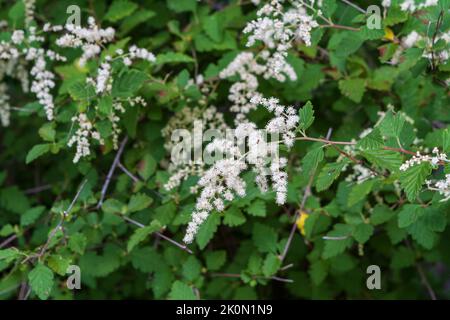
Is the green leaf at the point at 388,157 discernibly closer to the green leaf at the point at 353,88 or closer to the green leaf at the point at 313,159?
the green leaf at the point at 313,159

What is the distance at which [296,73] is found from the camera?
2.54 metres

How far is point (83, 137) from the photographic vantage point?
7.12ft

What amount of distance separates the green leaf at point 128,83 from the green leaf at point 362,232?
3.35 feet

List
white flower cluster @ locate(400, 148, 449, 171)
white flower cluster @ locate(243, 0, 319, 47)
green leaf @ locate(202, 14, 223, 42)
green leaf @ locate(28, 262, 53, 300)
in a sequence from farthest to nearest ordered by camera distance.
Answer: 1. green leaf @ locate(202, 14, 223, 42)
2. white flower cluster @ locate(243, 0, 319, 47)
3. green leaf @ locate(28, 262, 53, 300)
4. white flower cluster @ locate(400, 148, 449, 171)

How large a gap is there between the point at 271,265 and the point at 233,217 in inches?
11.1

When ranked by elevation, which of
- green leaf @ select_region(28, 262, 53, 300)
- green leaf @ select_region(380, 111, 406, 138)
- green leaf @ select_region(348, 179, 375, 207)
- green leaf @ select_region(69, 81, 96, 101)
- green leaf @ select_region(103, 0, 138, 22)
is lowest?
green leaf @ select_region(28, 262, 53, 300)

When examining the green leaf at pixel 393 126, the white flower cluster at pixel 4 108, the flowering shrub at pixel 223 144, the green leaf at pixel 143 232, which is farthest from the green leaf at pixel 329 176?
the white flower cluster at pixel 4 108

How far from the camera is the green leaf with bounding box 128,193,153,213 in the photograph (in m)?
2.28

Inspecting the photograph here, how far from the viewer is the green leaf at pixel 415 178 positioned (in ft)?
5.47

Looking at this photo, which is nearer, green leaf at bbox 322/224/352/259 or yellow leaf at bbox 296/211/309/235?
green leaf at bbox 322/224/352/259

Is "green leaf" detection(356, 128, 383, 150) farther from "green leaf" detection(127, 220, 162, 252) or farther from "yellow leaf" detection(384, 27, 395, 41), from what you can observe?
"green leaf" detection(127, 220, 162, 252)

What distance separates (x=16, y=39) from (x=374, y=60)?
1.86 m

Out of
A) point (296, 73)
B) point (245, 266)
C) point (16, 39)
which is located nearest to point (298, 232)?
point (245, 266)

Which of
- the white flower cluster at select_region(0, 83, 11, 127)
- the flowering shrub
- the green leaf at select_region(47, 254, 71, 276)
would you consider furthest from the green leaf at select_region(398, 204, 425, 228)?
the white flower cluster at select_region(0, 83, 11, 127)
